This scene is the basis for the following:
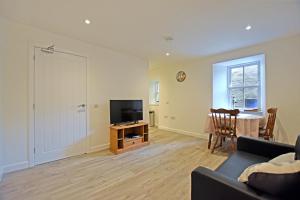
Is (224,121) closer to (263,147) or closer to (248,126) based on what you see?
(248,126)

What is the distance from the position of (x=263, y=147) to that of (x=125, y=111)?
2648mm

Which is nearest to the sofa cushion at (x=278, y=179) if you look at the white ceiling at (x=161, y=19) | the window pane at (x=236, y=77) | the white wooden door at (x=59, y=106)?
the white ceiling at (x=161, y=19)

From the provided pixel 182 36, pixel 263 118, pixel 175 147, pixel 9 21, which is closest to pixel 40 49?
pixel 9 21

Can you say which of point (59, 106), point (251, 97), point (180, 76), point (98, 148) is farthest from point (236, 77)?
point (59, 106)

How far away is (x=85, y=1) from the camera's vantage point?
2064 millimetres

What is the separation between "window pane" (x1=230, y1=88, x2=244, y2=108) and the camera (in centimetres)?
441

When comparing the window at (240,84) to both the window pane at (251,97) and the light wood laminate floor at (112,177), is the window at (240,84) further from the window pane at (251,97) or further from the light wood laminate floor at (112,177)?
the light wood laminate floor at (112,177)

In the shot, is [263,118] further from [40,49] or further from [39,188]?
[40,49]

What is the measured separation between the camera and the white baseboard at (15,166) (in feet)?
8.23

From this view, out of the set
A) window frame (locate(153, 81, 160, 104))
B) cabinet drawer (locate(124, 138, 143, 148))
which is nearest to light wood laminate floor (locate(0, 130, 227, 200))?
cabinet drawer (locate(124, 138, 143, 148))

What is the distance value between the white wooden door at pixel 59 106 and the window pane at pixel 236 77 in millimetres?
3825

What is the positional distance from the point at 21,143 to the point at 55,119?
605 millimetres

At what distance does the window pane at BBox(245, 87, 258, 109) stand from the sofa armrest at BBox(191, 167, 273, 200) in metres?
3.72

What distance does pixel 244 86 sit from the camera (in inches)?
171
